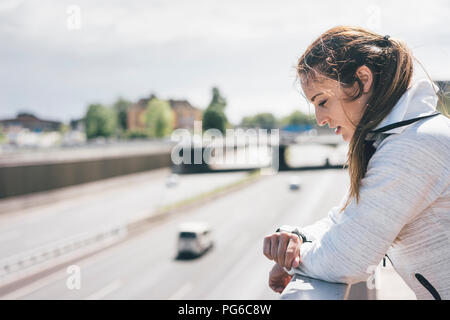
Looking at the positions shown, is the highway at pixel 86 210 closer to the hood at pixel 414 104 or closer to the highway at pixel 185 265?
the highway at pixel 185 265

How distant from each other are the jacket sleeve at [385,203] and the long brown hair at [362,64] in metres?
0.14

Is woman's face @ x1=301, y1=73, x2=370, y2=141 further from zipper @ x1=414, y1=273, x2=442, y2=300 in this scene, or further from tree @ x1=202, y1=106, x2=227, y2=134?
tree @ x1=202, y1=106, x2=227, y2=134

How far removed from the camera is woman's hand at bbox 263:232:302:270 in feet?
3.52

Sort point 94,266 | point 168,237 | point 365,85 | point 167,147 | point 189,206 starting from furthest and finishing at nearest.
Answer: point 167,147
point 189,206
point 168,237
point 94,266
point 365,85

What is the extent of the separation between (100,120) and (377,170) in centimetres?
4594

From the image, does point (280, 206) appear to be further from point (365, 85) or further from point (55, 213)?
point (365, 85)

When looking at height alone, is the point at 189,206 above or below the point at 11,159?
below

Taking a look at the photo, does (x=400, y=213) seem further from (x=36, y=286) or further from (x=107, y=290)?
(x=107, y=290)

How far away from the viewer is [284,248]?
1.11 m

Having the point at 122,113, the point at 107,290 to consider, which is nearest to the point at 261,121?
the point at 107,290
